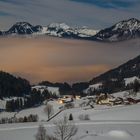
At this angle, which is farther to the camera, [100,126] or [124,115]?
[124,115]

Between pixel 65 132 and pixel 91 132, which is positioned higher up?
pixel 65 132

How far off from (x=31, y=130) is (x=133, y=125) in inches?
791

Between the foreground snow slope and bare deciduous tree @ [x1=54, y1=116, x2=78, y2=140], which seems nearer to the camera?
bare deciduous tree @ [x1=54, y1=116, x2=78, y2=140]

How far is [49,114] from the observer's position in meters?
197

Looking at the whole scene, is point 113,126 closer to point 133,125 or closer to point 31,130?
point 133,125

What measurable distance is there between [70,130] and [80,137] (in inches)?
89.8

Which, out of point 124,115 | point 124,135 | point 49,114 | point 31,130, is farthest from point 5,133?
point 49,114

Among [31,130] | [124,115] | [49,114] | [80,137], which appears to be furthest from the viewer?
[49,114]

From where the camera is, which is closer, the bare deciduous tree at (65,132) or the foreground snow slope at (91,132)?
the bare deciduous tree at (65,132)

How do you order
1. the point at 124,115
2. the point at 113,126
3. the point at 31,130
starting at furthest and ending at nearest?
the point at 124,115, the point at 113,126, the point at 31,130

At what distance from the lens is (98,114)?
139500mm

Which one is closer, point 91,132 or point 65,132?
point 65,132

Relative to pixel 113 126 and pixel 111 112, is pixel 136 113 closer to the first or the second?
pixel 111 112

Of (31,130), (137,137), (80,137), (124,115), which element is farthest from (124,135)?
(124,115)
